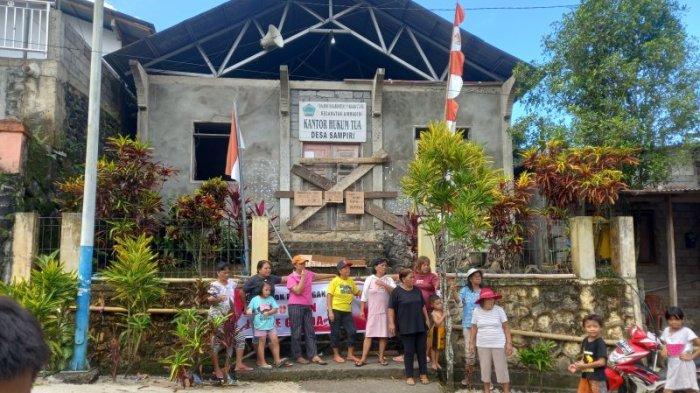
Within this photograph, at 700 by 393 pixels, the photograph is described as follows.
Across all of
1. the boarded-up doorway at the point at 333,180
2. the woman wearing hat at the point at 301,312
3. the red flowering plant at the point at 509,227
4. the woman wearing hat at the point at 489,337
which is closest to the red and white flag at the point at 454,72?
the boarded-up doorway at the point at 333,180

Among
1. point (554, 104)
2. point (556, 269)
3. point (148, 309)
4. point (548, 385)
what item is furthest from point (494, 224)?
point (148, 309)

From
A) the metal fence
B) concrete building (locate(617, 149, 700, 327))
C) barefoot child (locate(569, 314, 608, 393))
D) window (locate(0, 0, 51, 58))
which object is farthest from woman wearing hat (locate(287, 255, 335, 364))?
concrete building (locate(617, 149, 700, 327))

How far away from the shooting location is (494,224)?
9.41 m

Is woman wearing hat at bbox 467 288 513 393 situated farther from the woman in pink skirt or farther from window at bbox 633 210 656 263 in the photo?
window at bbox 633 210 656 263

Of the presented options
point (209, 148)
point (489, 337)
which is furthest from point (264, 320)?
point (209, 148)

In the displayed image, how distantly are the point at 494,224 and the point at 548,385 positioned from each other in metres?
2.67

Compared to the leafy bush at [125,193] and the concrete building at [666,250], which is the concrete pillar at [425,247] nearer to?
the leafy bush at [125,193]

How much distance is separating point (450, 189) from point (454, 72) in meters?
5.10

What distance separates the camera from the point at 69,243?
811 cm

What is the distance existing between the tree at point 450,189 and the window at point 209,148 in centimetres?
626

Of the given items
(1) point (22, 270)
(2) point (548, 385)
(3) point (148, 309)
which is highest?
(1) point (22, 270)

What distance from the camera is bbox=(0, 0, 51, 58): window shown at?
1005 centimetres

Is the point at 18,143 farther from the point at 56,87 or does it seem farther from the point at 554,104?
the point at 554,104

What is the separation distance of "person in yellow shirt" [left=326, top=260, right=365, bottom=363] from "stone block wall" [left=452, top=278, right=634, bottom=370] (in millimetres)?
1643
